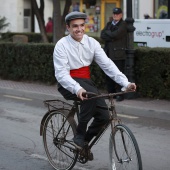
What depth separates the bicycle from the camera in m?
5.00

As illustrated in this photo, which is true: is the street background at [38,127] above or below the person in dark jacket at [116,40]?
below

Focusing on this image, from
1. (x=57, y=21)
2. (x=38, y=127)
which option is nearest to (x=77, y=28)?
(x=38, y=127)

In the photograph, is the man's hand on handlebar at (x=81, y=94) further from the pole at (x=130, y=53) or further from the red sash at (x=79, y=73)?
the pole at (x=130, y=53)

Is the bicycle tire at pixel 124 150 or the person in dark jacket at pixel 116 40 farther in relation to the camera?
the person in dark jacket at pixel 116 40

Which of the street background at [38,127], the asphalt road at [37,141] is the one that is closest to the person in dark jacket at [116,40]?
the street background at [38,127]

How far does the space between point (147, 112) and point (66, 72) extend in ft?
15.3

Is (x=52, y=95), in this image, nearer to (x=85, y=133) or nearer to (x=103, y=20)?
(x=85, y=133)

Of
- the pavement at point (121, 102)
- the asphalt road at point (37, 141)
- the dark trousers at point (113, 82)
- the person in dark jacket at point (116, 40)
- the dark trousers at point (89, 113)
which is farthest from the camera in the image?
the dark trousers at point (113, 82)

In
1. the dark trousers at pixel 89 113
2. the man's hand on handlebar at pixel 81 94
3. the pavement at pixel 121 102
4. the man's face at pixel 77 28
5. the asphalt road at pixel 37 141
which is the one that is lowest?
the asphalt road at pixel 37 141

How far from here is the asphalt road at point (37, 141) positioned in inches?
248

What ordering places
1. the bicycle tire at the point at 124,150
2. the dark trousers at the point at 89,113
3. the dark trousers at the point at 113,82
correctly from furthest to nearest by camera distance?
1. the dark trousers at the point at 113,82
2. the dark trousers at the point at 89,113
3. the bicycle tire at the point at 124,150

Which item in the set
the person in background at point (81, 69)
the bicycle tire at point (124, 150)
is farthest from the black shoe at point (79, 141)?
the bicycle tire at point (124, 150)

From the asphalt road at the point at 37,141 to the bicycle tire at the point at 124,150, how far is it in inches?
36.3

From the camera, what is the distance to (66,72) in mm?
5262
